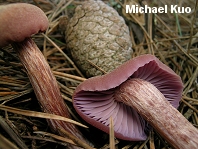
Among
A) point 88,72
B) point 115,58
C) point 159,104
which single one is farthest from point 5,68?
point 159,104

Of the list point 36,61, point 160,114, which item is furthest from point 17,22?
point 160,114

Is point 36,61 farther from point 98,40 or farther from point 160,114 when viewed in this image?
point 160,114

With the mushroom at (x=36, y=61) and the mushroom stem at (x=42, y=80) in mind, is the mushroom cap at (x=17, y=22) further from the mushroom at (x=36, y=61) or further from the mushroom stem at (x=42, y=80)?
the mushroom stem at (x=42, y=80)

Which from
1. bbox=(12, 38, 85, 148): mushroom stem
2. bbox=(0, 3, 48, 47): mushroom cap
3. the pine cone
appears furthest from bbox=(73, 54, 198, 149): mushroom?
bbox=(0, 3, 48, 47): mushroom cap

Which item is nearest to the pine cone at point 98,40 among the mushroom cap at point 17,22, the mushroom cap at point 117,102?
the mushroom cap at point 117,102

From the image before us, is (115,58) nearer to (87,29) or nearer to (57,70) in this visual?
(87,29)

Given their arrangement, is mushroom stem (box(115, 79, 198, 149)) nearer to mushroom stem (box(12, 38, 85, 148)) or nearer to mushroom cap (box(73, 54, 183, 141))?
mushroom cap (box(73, 54, 183, 141))
